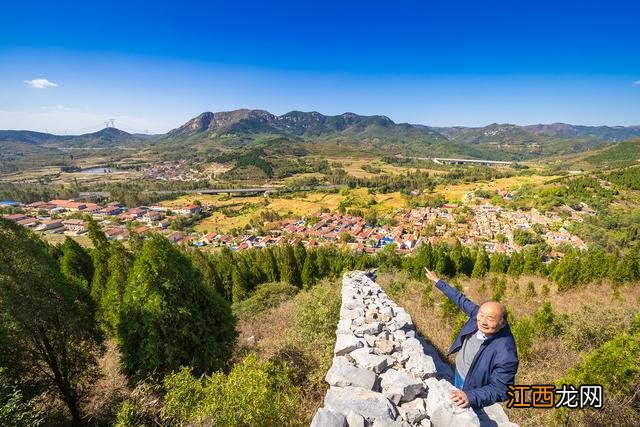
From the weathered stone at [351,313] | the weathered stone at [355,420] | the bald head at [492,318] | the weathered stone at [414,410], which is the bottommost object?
the weathered stone at [351,313]

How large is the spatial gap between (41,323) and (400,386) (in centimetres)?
683

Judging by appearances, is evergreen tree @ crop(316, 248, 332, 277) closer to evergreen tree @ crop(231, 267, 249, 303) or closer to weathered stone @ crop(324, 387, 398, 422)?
evergreen tree @ crop(231, 267, 249, 303)

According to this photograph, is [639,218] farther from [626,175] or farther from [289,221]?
[289,221]

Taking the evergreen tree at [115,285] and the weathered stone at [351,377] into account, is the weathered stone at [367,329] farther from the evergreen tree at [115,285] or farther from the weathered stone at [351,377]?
the evergreen tree at [115,285]

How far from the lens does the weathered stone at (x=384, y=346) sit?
474 centimetres

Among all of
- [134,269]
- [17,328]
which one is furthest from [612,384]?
[17,328]

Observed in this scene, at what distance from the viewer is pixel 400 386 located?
12.1 ft

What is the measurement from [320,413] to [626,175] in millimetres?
99652

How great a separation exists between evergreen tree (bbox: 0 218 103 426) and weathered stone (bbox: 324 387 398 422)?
600 centimetres

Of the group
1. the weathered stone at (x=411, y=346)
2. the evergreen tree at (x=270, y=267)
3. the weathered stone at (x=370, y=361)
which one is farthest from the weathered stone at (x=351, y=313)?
the evergreen tree at (x=270, y=267)

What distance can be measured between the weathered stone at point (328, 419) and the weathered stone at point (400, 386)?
2.63 feet

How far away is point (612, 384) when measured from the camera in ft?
15.3

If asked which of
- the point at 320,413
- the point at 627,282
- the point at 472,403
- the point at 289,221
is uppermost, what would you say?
the point at 472,403

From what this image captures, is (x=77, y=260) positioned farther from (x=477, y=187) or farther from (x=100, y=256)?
(x=477, y=187)
